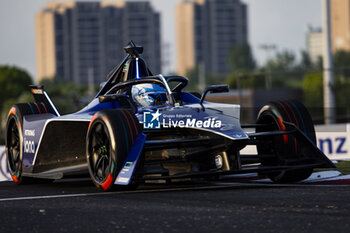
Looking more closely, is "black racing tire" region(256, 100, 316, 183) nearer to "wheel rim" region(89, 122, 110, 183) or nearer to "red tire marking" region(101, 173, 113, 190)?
"wheel rim" region(89, 122, 110, 183)

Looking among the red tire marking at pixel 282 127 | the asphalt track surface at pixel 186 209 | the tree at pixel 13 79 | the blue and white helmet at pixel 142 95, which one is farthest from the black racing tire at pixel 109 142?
the tree at pixel 13 79

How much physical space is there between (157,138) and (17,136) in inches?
127

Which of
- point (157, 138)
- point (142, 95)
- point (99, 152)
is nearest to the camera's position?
point (99, 152)

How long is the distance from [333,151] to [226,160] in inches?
275

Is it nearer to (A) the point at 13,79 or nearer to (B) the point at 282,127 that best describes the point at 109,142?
(B) the point at 282,127

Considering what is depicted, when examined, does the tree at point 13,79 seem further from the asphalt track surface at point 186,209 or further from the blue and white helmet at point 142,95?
the asphalt track surface at point 186,209

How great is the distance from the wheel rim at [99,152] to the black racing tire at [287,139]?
1.96 meters

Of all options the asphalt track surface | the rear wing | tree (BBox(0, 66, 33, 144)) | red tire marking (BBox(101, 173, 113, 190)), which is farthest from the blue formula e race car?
tree (BBox(0, 66, 33, 144))

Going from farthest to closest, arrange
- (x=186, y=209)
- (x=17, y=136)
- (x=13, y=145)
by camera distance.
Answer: (x=13, y=145) < (x=17, y=136) < (x=186, y=209)

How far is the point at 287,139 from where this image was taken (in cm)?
934

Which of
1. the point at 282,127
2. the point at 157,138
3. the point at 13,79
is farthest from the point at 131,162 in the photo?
the point at 13,79

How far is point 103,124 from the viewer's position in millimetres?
8555

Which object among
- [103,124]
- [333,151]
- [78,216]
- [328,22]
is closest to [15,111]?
[103,124]

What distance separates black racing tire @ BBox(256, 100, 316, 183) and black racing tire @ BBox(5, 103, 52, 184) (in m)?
3.50
